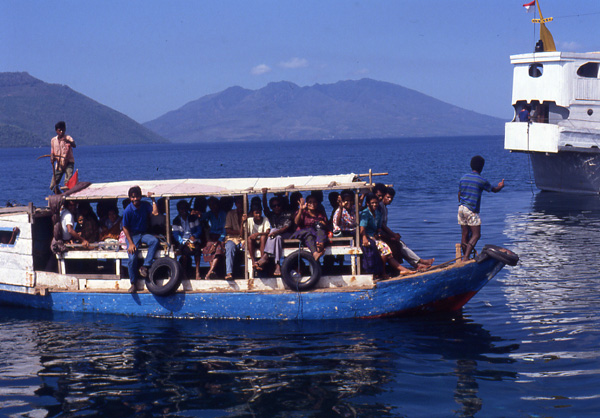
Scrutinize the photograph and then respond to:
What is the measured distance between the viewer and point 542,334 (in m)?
11.4

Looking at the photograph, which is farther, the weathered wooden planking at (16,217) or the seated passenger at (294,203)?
the weathered wooden planking at (16,217)

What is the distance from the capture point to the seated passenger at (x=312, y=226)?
11758 mm

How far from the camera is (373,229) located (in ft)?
39.6

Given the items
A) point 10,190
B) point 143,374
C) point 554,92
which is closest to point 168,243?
point 143,374

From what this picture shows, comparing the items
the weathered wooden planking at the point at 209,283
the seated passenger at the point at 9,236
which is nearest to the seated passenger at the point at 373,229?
the weathered wooden planking at the point at 209,283

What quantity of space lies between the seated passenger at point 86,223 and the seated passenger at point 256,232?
323cm

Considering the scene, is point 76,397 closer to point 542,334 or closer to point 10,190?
point 542,334

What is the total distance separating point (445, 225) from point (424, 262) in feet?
40.1

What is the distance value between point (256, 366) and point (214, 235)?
3156 mm

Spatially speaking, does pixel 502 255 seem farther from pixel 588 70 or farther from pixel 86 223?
pixel 588 70

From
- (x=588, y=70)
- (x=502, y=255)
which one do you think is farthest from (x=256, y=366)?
(x=588, y=70)

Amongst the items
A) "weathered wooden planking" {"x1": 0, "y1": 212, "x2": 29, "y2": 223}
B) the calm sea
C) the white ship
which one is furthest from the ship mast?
"weathered wooden planking" {"x1": 0, "y1": 212, "x2": 29, "y2": 223}

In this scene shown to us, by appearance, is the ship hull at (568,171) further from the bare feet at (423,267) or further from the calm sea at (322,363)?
the bare feet at (423,267)

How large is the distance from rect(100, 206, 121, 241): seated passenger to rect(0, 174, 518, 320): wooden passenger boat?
550 mm
